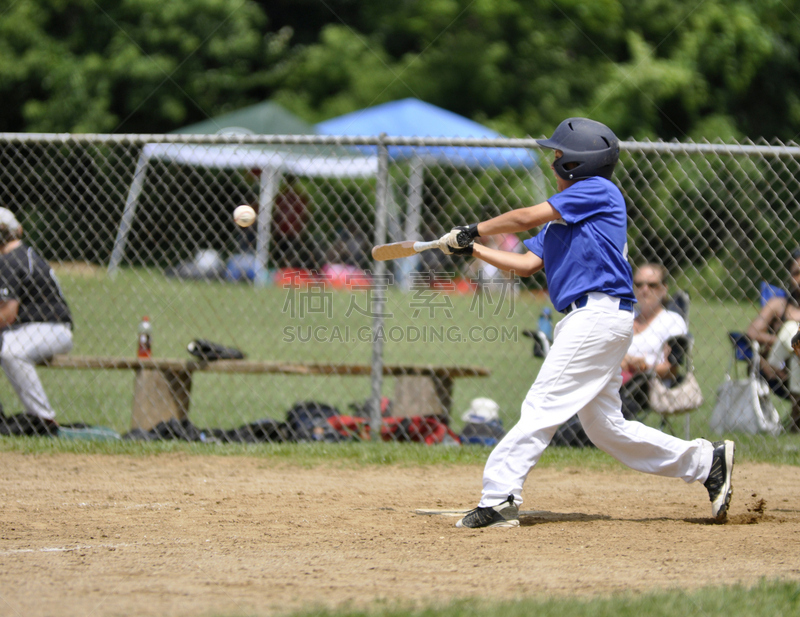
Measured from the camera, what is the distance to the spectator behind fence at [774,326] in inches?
251

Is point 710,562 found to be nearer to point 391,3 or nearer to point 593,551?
point 593,551

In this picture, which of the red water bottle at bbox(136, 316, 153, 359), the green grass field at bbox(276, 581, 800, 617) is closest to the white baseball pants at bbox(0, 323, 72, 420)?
the red water bottle at bbox(136, 316, 153, 359)

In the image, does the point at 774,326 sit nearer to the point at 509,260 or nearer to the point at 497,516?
the point at 509,260

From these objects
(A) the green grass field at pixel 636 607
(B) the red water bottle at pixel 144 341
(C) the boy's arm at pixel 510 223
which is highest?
(C) the boy's arm at pixel 510 223

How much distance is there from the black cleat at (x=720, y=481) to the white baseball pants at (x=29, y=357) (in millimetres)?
4741

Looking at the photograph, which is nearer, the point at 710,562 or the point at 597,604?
the point at 597,604

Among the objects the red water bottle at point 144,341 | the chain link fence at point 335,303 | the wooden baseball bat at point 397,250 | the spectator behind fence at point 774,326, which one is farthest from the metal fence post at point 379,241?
the spectator behind fence at point 774,326

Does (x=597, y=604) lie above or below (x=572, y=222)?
below

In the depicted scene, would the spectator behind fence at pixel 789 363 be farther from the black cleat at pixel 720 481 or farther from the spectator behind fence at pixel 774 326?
the black cleat at pixel 720 481

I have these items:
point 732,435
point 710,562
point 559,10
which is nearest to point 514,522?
point 710,562

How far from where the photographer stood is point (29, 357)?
20.4ft

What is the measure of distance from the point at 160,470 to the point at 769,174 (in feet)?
34.1

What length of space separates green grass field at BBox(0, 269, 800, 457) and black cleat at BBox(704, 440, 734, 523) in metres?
2.05

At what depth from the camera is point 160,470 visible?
5.41 m
